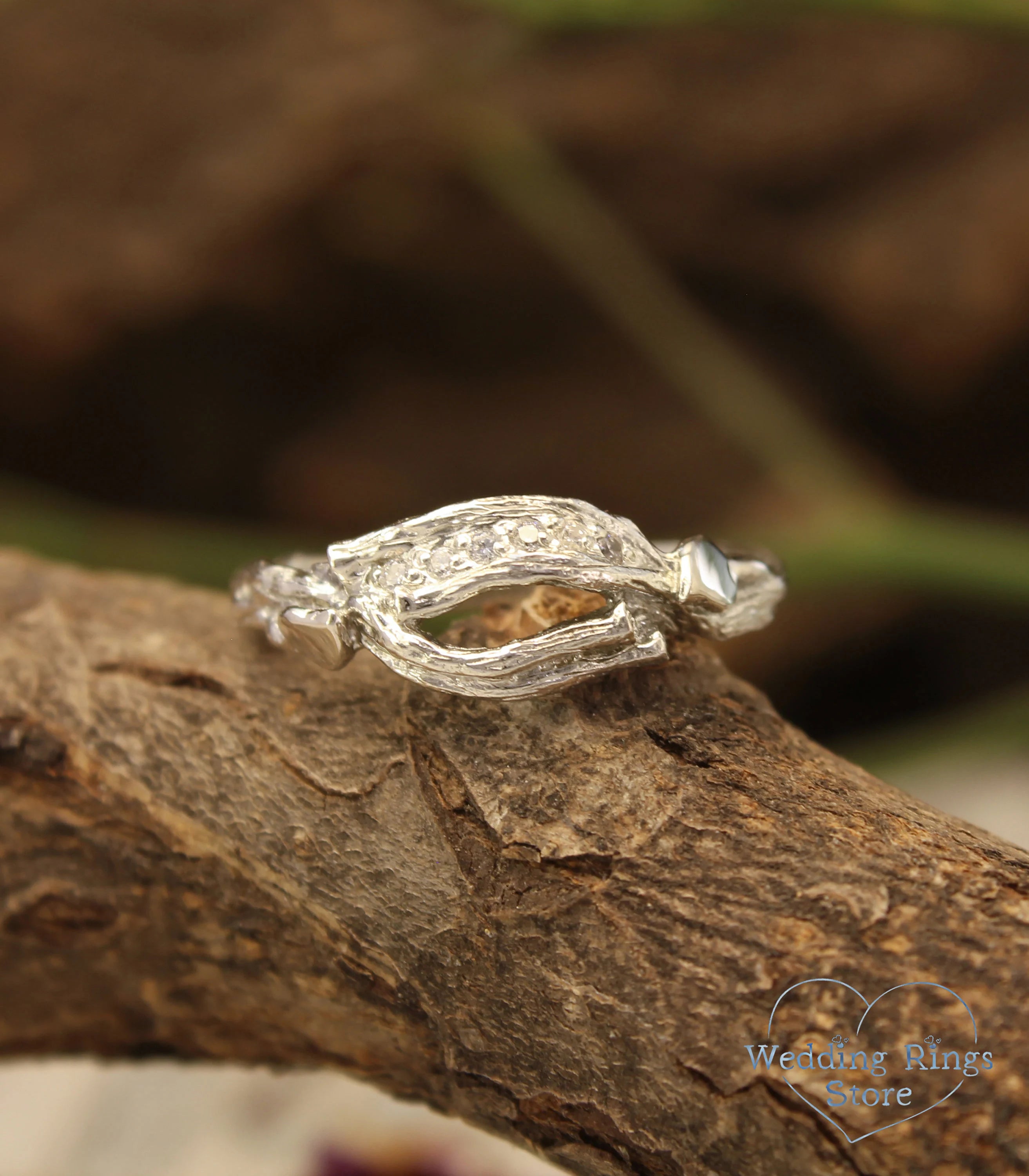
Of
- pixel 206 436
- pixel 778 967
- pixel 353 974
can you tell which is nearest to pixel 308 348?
pixel 206 436

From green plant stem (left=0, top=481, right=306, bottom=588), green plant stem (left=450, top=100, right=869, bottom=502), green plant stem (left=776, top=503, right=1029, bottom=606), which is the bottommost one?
green plant stem (left=776, top=503, right=1029, bottom=606)

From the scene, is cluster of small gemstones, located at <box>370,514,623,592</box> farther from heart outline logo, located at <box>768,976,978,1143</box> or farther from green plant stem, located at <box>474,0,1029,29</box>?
green plant stem, located at <box>474,0,1029,29</box>

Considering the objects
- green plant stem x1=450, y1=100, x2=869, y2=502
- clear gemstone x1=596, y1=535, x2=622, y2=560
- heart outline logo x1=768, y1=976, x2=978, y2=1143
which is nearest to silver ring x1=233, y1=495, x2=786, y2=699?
clear gemstone x1=596, y1=535, x2=622, y2=560

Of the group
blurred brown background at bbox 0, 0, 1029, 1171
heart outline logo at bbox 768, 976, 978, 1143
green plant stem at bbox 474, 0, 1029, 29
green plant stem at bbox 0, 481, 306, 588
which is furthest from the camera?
blurred brown background at bbox 0, 0, 1029, 1171

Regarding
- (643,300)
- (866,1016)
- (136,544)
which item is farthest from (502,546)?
(643,300)

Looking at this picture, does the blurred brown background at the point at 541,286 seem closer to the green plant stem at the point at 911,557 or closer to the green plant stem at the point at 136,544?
the green plant stem at the point at 136,544

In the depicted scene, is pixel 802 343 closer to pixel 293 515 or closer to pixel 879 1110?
pixel 293 515

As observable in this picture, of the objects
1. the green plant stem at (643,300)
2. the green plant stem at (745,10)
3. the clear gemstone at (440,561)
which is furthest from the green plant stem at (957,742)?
the clear gemstone at (440,561)

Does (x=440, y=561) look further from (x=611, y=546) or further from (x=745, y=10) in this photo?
(x=745, y=10)
